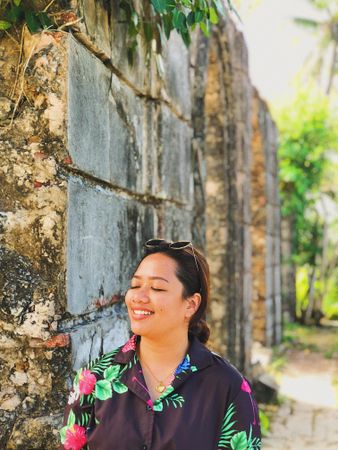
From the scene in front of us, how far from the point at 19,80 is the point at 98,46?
0.43 metres

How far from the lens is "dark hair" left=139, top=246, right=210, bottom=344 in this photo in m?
1.98

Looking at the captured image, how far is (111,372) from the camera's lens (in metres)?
1.85

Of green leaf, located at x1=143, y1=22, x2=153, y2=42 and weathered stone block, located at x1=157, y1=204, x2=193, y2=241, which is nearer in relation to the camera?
green leaf, located at x1=143, y1=22, x2=153, y2=42

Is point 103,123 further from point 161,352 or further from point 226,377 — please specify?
point 226,377

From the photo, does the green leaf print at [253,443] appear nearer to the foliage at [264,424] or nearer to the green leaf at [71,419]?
the green leaf at [71,419]

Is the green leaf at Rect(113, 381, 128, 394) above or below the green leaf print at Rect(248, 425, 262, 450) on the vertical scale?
above

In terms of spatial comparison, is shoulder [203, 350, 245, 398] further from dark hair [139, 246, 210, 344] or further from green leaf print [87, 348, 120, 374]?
green leaf print [87, 348, 120, 374]

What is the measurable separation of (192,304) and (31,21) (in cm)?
110

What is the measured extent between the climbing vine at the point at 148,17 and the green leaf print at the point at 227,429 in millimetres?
1403

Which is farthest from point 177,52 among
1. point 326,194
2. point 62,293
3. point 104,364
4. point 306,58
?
point 306,58

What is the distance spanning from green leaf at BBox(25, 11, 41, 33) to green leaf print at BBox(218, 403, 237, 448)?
4.57ft

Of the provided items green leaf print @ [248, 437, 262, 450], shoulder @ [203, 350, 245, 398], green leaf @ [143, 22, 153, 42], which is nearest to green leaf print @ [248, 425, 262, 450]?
green leaf print @ [248, 437, 262, 450]

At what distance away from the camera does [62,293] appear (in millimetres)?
2145

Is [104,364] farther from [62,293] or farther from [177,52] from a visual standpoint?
[177,52]
